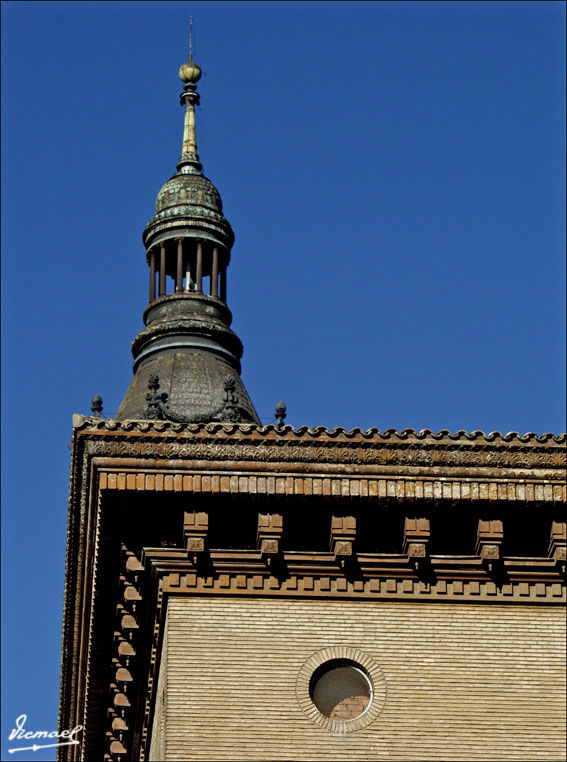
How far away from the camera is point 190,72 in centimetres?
3869

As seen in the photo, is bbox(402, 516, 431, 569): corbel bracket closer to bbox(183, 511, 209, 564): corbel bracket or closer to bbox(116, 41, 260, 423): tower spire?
bbox(183, 511, 209, 564): corbel bracket

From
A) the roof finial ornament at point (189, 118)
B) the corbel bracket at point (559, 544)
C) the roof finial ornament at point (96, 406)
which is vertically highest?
the roof finial ornament at point (189, 118)

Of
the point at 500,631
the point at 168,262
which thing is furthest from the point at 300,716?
the point at 168,262

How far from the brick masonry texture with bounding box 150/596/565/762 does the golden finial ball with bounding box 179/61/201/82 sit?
17.9 m

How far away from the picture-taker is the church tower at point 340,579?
73.2ft

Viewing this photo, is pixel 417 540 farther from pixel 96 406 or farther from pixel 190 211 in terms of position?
pixel 190 211

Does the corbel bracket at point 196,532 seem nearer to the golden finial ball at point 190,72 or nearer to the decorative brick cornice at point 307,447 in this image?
the decorative brick cornice at point 307,447

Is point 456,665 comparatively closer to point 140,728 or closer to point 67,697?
point 140,728

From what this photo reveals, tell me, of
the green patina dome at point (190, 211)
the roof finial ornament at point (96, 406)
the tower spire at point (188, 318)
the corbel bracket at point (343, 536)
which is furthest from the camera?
the green patina dome at point (190, 211)

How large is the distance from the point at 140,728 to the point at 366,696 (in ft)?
15.6

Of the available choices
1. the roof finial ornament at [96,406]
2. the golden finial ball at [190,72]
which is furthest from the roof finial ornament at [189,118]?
the roof finial ornament at [96,406]

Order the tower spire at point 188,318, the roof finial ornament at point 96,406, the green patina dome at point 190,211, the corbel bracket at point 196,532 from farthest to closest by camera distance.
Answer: the green patina dome at point 190,211 → the tower spire at point 188,318 → the roof finial ornament at point 96,406 → the corbel bracket at point 196,532

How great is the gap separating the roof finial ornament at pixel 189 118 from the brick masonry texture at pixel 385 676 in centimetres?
1440

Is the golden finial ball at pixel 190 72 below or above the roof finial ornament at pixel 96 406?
above
